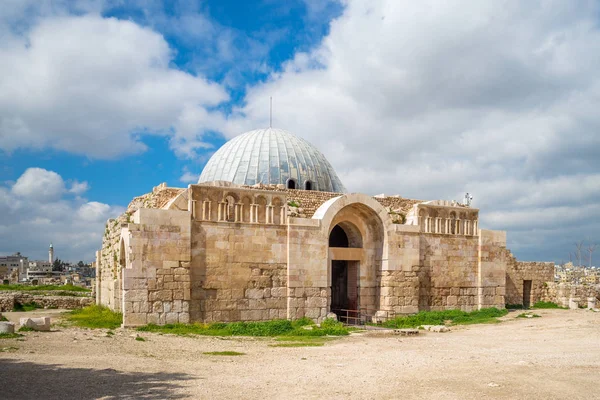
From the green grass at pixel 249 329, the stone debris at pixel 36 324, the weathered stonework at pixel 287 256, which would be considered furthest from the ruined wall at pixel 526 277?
the stone debris at pixel 36 324

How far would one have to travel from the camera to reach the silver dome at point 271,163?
2114 centimetres

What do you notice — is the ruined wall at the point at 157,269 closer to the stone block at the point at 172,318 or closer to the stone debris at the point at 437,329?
the stone block at the point at 172,318

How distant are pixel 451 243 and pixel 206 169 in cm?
1106

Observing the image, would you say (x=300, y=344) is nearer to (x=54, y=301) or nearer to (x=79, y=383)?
(x=79, y=383)

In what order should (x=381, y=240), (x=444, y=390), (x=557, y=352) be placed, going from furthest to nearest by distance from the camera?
(x=381, y=240), (x=557, y=352), (x=444, y=390)

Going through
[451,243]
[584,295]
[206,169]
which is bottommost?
[584,295]

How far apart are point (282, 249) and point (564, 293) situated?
15.6 metres

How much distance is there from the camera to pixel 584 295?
25.0 metres

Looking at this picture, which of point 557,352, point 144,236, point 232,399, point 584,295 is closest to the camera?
point 232,399

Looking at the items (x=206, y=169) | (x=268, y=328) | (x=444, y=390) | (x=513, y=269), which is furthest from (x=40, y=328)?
(x=513, y=269)

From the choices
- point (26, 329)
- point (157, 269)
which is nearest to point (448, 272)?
point (157, 269)

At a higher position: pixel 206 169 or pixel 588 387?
pixel 206 169

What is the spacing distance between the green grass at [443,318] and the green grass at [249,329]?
281 cm

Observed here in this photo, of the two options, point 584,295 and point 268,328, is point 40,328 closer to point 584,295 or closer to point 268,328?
point 268,328
